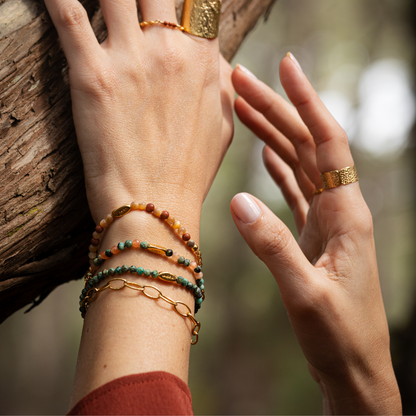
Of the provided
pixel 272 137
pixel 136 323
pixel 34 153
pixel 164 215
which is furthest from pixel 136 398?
pixel 272 137

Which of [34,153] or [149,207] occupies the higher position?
[34,153]

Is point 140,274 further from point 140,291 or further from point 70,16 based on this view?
point 70,16

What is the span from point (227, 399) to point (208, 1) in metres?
7.96

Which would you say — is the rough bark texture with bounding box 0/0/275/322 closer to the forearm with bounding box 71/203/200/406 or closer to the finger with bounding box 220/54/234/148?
the forearm with bounding box 71/203/200/406

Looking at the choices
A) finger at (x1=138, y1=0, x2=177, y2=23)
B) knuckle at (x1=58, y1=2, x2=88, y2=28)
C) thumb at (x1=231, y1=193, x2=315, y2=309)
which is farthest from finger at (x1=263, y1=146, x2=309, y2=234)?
knuckle at (x1=58, y1=2, x2=88, y2=28)

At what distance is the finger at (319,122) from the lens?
1125 millimetres

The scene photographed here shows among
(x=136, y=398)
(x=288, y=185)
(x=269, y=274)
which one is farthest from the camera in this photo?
Answer: (x=269, y=274)

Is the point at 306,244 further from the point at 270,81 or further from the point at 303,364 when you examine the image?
the point at 270,81

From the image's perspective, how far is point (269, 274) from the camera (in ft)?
24.9

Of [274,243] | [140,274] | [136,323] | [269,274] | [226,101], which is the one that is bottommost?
[136,323]

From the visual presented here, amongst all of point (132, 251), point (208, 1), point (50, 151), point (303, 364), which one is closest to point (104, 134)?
point (50, 151)

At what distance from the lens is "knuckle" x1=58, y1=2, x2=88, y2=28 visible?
82cm

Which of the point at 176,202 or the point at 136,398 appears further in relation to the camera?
the point at 176,202

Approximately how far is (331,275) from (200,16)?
92 centimetres
